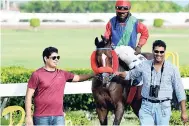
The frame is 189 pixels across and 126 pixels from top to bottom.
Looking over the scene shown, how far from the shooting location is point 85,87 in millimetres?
8141

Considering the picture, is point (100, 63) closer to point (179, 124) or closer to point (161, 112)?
point (161, 112)

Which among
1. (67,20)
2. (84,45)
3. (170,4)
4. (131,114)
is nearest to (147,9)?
(170,4)

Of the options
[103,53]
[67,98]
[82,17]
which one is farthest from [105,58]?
[82,17]

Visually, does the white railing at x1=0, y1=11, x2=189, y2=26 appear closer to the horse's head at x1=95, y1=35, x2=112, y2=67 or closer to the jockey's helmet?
the jockey's helmet

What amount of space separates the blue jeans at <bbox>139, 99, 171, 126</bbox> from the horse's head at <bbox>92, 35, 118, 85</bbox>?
3.82 ft

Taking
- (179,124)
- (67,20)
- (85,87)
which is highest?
(67,20)

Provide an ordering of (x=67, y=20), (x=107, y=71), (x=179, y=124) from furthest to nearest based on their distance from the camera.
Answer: (x=67, y=20)
(x=179, y=124)
(x=107, y=71)

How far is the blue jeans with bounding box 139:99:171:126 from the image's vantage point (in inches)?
220

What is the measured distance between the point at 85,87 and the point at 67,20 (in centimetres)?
5264

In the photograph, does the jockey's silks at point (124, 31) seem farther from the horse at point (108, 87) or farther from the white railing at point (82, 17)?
the white railing at point (82, 17)

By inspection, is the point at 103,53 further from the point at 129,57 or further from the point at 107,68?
the point at 129,57

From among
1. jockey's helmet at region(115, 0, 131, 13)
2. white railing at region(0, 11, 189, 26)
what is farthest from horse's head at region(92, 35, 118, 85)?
white railing at region(0, 11, 189, 26)

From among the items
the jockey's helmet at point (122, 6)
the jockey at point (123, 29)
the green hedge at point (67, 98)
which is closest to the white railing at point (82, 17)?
the green hedge at point (67, 98)

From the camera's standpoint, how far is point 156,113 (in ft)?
18.3
